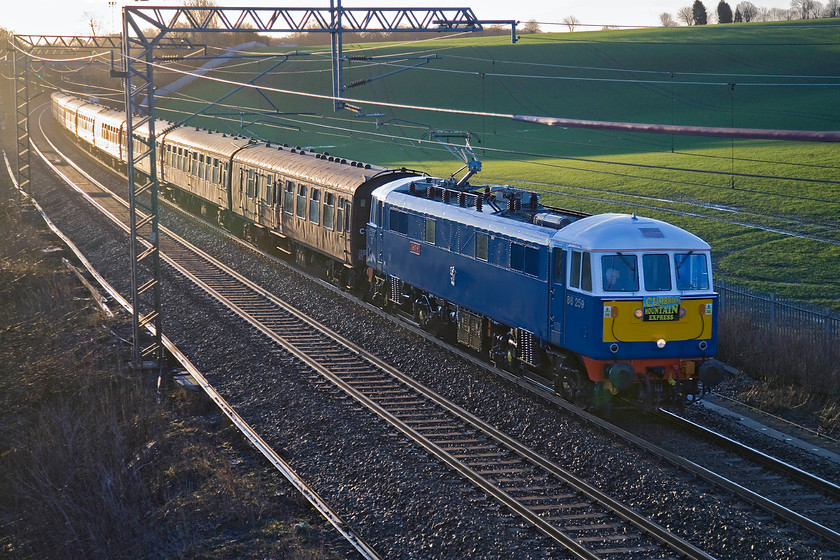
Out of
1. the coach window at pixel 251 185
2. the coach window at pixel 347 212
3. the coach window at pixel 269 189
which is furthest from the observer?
the coach window at pixel 251 185

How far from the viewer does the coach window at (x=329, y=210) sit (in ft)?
78.0

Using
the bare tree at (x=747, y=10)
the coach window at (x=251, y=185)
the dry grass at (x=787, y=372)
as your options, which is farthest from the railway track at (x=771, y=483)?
the bare tree at (x=747, y=10)

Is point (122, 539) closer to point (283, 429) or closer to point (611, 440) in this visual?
point (283, 429)

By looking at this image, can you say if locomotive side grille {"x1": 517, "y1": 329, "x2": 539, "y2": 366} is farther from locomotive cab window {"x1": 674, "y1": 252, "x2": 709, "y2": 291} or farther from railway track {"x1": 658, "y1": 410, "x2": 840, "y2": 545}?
railway track {"x1": 658, "y1": 410, "x2": 840, "y2": 545}

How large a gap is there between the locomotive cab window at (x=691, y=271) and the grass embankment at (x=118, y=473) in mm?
6668

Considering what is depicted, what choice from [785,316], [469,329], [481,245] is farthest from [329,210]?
[785,316]

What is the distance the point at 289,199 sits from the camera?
86.9 feet

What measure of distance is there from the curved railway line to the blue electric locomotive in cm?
82

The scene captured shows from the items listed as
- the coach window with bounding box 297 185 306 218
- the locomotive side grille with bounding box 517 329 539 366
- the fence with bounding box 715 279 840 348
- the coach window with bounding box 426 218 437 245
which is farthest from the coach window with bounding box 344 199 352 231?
the fence with bounding box 715 279 840 348

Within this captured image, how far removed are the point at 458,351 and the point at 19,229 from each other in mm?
22994

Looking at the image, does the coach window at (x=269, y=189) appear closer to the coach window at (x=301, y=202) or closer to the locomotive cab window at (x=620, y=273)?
the coach window at (x=301, y=202)

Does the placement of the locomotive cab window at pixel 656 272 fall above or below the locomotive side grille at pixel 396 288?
above

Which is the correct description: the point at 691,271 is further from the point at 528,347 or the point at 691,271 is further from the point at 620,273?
the point at 528,347

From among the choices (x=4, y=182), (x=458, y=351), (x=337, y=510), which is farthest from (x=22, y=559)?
(x=4, y=182)
